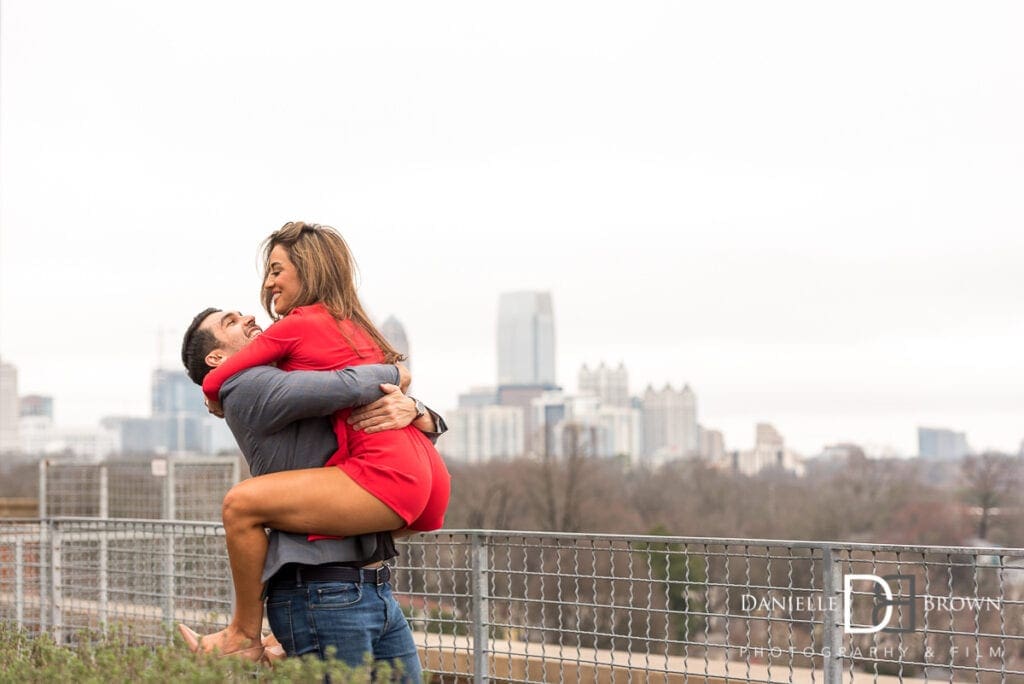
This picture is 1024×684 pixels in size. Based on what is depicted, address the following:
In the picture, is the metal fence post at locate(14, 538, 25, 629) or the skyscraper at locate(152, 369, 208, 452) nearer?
the metal fence post at locate(14, 538, 25, 629)

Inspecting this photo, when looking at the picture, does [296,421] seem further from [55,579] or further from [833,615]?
[55,579]

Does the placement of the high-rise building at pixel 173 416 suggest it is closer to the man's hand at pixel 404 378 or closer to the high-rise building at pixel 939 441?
the high-rise building at pixel 939 441

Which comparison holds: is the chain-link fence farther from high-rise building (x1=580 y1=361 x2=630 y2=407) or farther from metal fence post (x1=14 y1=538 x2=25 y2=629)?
high-rise building (x1=580 y1=361 x2=630 y2=407)

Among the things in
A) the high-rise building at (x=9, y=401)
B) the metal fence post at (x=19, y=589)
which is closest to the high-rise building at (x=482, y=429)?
the high-rise building at (x=9, y=401)

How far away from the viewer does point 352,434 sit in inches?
123

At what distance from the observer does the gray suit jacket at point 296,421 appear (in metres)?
3.02

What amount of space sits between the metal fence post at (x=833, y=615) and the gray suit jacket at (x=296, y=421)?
2018 millimetres

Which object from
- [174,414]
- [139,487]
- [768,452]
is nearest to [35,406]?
[174,414]

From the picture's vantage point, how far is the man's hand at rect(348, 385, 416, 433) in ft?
10.2

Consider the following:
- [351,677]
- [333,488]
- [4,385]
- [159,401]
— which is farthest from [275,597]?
[159,401]

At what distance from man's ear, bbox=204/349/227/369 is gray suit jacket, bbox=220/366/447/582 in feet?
0.53

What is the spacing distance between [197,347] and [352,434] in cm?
52

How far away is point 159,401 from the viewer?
128 meters

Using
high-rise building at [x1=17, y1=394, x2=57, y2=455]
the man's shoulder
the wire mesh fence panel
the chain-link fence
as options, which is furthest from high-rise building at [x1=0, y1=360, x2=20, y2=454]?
the man's shoulder
